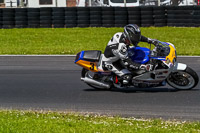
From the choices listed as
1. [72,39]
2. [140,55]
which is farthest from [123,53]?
[72,39]

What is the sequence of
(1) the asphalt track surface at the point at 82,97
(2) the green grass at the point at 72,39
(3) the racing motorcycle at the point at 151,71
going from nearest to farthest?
1. (1) the asphalt track surface at the point at 82,97
2. (3) the racing motorcycle at the point at 151,71
3. (2) the green grass at the point at 72,39

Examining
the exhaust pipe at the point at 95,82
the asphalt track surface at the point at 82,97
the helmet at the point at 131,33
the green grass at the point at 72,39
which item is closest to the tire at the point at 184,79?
the asphalt track surface at the point at 82,97

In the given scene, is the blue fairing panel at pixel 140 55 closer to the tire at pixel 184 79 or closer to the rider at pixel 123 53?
the rider at pixel 123 53

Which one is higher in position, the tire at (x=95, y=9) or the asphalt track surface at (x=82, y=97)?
the tire at (x=95, y=9)

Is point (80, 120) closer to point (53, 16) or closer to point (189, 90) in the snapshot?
point (189, 90)

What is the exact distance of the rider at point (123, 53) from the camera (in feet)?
29.7

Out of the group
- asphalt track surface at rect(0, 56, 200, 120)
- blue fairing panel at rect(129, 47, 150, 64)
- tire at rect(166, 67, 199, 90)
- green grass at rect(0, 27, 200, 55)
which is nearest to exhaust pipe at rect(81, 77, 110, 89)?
asphalt track surface at rect(0, 56, 200, 120)

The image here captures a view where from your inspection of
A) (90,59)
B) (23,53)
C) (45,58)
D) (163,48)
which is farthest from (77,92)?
(23,53)

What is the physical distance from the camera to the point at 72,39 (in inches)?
763

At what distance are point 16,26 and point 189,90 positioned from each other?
13673mm

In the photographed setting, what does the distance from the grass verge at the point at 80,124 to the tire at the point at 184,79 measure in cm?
225

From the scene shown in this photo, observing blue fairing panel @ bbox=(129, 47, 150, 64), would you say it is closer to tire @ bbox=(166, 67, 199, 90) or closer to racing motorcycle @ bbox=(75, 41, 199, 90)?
racing motorcycle @ bbox=(75, 41, 199, 90)

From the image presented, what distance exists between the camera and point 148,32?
20.5m

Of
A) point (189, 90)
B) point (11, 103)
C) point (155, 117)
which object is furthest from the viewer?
point (189, 90)
